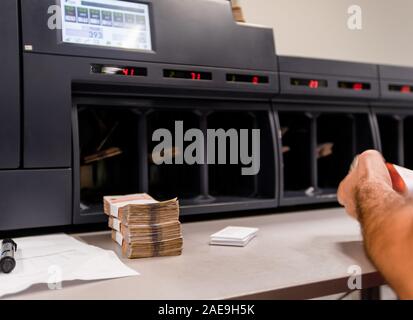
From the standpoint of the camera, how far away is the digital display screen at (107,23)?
92 centimetres

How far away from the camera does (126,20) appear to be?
98cm

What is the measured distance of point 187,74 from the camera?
1034 mm

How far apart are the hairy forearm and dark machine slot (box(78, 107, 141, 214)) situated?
59 centimetres

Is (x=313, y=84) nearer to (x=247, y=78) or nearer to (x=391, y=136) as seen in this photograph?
(x=247, y=78)

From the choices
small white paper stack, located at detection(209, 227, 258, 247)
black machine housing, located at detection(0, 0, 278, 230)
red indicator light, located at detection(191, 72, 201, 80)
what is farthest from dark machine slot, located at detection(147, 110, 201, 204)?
small white paper stack, located at detection(209, 227, 258, 247)

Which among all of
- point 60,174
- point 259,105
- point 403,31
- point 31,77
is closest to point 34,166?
point 60,174

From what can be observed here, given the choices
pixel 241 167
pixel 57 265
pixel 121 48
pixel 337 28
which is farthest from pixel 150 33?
pixel 337 28

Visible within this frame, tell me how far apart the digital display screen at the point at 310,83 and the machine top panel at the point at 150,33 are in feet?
0.27

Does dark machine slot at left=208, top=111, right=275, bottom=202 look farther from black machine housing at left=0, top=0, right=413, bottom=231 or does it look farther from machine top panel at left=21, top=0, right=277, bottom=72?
machine top panel at left=21, top=0, right=277, bottom=72

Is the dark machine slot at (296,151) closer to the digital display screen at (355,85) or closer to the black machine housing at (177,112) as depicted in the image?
the black machine housing at (177,112)

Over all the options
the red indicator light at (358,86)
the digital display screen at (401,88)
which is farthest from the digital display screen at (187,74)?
the digital display screen at (401,88)

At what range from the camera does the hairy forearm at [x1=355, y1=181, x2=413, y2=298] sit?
541mm
